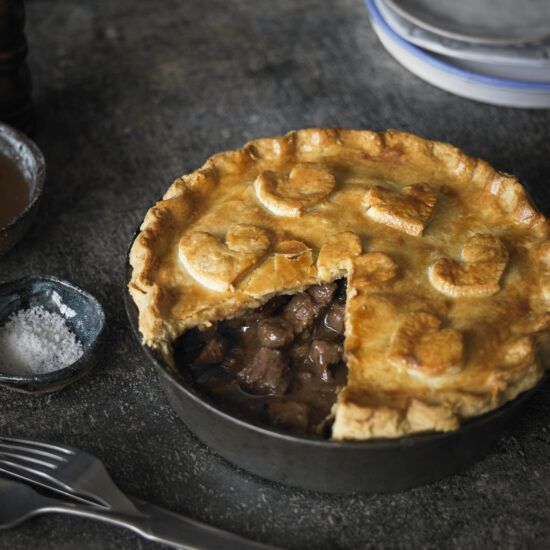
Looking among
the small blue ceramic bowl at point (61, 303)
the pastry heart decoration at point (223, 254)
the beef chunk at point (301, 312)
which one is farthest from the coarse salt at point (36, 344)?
the beef chunk at point (301, 312)

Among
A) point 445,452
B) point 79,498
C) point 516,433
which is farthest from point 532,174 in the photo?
point 79,498

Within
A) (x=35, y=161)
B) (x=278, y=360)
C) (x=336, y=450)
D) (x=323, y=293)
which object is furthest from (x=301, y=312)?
(x=35, y=161)

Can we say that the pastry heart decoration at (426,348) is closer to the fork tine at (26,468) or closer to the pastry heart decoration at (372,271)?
the pastry heart decoration at (372,271)

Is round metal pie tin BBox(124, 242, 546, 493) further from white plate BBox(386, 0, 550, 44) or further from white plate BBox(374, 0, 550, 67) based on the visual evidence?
white plate BBox(386, 0, 550, 44)

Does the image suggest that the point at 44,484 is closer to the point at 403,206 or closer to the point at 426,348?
the point at 426,348

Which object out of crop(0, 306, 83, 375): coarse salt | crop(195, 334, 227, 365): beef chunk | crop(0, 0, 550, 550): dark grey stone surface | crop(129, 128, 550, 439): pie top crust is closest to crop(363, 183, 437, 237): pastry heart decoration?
crop(129, 128, 550, 439): pie top crust

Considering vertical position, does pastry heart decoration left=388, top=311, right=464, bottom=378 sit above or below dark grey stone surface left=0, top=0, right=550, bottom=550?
above

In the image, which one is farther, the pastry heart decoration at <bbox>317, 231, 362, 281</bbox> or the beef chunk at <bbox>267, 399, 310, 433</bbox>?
the pastry heart decoration at <bbox>317, 231, 362, 281</bbox>
